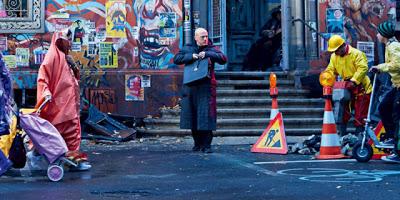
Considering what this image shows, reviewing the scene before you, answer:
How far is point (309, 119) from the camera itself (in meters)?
14.8

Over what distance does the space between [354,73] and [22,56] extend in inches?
287

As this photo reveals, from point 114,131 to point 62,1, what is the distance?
3.37 m

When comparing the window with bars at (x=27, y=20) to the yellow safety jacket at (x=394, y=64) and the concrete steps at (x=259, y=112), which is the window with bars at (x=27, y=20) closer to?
the concrete steps at (x=259, y=112)

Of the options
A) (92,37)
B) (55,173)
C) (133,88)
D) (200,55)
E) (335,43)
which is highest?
(92,37)

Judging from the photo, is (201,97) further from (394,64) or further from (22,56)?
(22,56)

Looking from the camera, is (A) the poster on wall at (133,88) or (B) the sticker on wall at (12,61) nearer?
(B) the sticker on wall at (12,61)

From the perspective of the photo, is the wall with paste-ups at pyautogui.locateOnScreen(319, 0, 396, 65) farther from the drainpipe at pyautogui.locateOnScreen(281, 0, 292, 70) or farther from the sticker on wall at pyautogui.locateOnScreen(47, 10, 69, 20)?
the sticker on wall at pyautogui.locateOnScreen(47, 10, 69, 20)

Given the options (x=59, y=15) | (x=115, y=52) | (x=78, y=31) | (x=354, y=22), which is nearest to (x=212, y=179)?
(x=115, y=52)

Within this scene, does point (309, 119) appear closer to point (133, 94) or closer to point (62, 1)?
point (133, 94)

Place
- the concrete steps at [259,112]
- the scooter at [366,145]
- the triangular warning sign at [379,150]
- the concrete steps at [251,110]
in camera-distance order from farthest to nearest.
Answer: the concrete steps at [259,112] < the concrete steps at [251,110] < the triangular warning sign at [379,150] < the scooter at [366,145]

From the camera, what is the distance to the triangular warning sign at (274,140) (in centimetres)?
1136

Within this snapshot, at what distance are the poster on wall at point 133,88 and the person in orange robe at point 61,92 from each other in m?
6.36

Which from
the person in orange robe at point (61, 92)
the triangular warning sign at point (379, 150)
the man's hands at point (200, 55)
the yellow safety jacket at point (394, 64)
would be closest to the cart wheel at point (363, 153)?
the triangular warning sign at point (379, 150)

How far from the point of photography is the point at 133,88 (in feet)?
52.1
